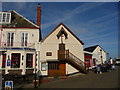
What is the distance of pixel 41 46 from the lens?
21672 millimetres

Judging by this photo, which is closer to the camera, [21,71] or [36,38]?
[21,71]

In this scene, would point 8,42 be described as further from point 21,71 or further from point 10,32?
point 21,71

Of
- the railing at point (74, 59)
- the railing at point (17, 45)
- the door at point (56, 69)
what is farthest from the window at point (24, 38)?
the railing at point (74, 59)

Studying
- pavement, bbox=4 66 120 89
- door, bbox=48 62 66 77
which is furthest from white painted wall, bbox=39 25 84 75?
pavement, bbox=4 66 120 89

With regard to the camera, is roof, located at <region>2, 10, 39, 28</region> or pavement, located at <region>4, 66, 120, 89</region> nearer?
pavement, located at <region>4, 66, 120, 89</region>

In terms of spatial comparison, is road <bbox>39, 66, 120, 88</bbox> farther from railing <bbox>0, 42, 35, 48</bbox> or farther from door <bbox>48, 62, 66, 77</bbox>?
railing <bbox>0, 42, 35, 48</bbox>

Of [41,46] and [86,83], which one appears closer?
[86,83]

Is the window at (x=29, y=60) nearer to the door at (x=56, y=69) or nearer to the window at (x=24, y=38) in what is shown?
the window at (x=24, y=38)

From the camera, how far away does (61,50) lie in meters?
21.8

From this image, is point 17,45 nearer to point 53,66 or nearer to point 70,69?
point 53,66

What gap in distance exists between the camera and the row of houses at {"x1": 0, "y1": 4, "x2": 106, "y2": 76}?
20.4m

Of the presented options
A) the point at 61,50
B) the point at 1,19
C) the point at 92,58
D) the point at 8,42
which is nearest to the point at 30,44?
the point at 8,42

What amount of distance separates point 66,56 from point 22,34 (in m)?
8.07

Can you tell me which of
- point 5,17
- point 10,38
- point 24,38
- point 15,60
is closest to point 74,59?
point 24,38
